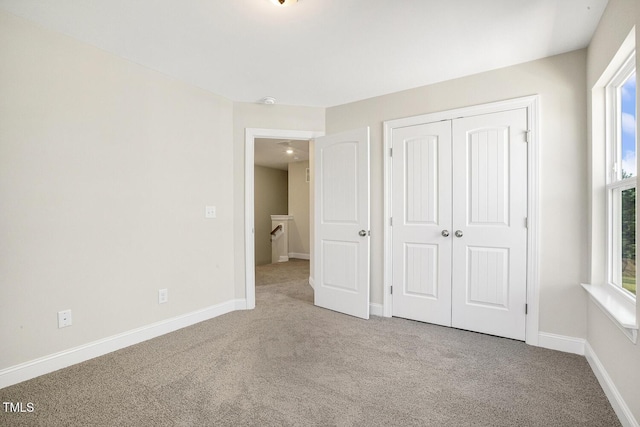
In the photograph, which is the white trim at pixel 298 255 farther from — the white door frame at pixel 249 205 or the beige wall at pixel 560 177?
the beige wall at pixel 560 177

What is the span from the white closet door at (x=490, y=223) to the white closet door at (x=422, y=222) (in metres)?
0.09

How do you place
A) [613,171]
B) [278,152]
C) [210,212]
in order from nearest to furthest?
1. [613,171]
2. [210,212]
3. [278,152]

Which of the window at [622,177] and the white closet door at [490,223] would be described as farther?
the white closet door at [490,223]

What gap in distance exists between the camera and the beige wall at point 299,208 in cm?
754

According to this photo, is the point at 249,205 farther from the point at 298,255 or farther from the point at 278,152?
the point at 298,255

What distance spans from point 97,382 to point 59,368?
41 cm

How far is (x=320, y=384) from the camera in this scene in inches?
77.1

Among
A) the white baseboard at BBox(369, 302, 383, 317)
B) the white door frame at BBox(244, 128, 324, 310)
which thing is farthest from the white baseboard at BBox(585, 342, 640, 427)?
the white door frame at BBox(244, 128, 324, 310)

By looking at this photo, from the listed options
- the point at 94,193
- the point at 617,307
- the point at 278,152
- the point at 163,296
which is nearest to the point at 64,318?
the point at 163,296

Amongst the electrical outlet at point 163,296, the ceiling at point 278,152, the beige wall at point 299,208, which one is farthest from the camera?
the beige wall at point 299,208

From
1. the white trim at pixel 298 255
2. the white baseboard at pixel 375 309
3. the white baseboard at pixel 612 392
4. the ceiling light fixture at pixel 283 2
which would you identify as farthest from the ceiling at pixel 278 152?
the white baseboard at pixel 612 392

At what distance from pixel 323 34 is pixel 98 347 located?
2847mm

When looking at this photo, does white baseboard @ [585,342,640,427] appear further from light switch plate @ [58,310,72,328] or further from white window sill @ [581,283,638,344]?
light switch plate @ [58,310,72,328]

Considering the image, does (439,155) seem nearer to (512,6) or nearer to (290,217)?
(512,6)
